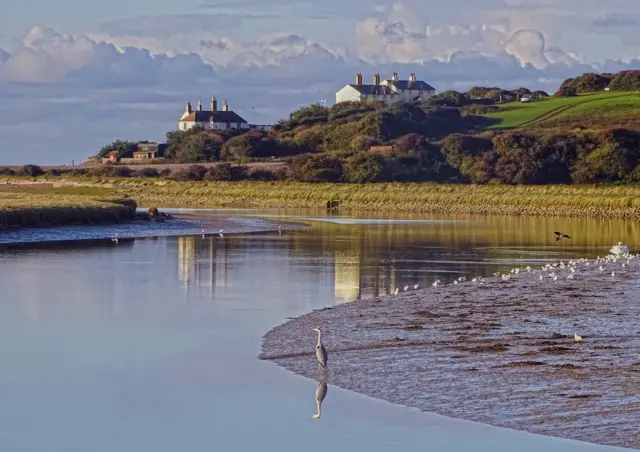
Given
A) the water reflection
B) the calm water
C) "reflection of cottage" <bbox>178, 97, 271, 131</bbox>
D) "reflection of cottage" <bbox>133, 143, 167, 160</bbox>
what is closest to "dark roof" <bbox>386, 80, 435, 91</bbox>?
"reflection of cottage" <bbox>178, 97, 271, 131</bbox>

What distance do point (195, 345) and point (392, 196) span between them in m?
60.2

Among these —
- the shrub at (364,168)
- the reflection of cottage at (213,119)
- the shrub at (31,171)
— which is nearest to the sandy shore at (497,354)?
the shrub at (364,168)

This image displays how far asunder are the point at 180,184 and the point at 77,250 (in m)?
55.7

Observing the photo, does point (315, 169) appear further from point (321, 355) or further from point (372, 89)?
point (321, 355)

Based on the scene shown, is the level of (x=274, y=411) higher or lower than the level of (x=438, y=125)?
lower

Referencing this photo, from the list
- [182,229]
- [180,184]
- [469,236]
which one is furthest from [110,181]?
[469,236]

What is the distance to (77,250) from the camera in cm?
3753

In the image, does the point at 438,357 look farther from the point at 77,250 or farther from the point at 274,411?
the point at 77,250

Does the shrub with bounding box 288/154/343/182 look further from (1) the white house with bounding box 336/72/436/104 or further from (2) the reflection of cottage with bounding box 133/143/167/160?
(1) the white house with bounding box 336/72/436/104

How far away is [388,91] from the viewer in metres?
166

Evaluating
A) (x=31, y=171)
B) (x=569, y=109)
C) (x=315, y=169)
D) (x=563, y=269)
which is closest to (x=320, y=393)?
(x=563, y=269)

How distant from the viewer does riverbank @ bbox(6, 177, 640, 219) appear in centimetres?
6779

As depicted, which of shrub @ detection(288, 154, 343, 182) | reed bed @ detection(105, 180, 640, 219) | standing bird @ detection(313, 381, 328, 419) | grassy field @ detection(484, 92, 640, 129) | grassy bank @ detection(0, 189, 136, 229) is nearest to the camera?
standing bird @ detection(313, 381, 328, 419)

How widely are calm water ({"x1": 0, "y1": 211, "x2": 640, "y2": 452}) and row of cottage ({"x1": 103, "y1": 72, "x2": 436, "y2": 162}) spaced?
9931 centimetres
